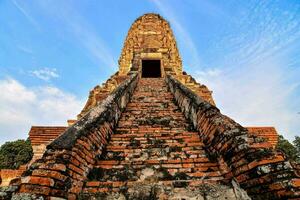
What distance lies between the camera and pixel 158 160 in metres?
3.26

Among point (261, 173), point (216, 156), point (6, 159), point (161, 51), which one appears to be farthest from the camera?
point (6, 159)

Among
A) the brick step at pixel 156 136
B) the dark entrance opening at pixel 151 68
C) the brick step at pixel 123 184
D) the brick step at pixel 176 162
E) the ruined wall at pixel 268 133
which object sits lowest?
the brick step at pixel 123 184

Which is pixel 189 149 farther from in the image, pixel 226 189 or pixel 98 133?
pixel 98 133

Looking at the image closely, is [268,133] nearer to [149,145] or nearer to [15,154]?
[149,145]

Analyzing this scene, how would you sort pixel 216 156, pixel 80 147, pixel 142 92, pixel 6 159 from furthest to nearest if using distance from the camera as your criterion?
1. pixel 6 159
2. pixel 142 92
3. pixel 216 156
4. pixel 80 147

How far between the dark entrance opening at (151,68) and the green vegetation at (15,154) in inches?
1037

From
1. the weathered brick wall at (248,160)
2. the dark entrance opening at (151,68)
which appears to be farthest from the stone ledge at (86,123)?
the dark entrance opening at (151,68)

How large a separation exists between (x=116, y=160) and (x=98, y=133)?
0.55m

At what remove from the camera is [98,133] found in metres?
3.48

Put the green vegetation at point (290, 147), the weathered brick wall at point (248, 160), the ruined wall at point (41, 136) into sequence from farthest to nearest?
the green vegetation at point (290, 147), the ruined wall at point (41, 136), the weathered brick wall at point (248, 160)

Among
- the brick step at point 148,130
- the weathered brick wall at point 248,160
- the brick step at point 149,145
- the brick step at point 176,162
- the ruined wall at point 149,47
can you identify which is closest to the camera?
the weathered brick wall at point 248,160

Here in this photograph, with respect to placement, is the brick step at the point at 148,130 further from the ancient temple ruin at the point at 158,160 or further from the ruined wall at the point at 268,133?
the ruined wall at the point at 268,133

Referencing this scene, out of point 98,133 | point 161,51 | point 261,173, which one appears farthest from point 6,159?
point 261,173

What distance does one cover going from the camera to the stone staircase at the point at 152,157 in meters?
2.73
